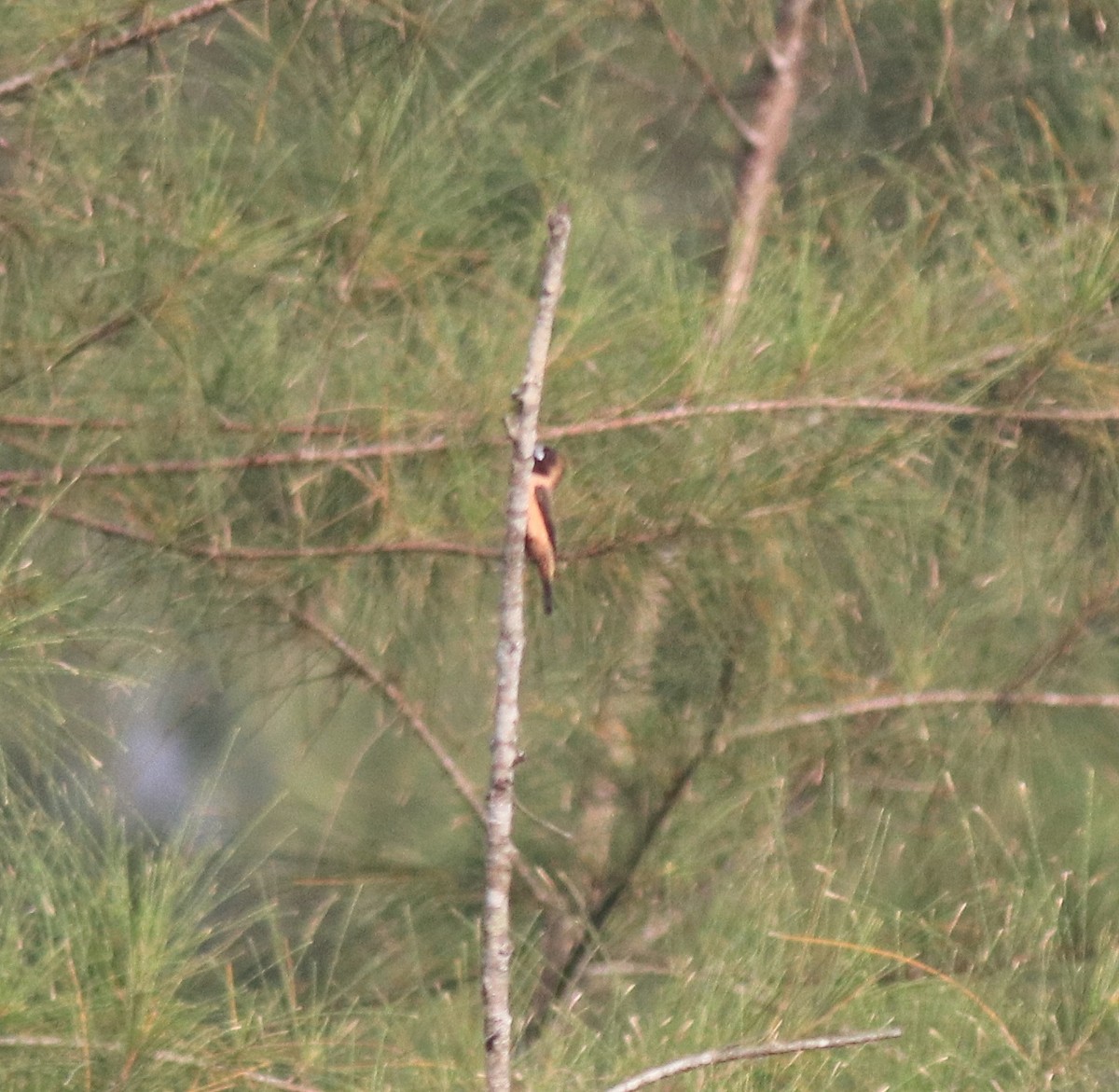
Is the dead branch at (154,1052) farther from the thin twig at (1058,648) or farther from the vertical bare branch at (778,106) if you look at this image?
the vertical bare branch at (778,106)

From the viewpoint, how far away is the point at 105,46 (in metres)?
1.42

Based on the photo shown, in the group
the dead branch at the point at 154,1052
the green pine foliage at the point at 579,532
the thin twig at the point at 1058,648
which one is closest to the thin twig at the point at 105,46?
the green pine foliage at the point at 579,532

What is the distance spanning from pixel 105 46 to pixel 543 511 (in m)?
0.49

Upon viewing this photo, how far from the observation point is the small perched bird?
1.52 meters

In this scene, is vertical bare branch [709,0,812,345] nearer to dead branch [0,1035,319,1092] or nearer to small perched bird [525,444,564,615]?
small perched bird [525,444,564,615]

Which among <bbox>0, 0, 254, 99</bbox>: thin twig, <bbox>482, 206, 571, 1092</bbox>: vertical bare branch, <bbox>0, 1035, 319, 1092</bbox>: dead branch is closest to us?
<bbox>482, 206, 571, 1092</bbox>: vertical bare branch

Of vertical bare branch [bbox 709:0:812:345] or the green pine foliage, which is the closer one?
the green pine foliage

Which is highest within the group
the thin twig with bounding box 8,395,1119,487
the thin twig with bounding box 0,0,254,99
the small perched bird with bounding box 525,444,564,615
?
the thin twig with bounding box 0,0,254,99

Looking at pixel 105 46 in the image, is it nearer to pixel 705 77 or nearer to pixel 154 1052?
pixel 154 1052

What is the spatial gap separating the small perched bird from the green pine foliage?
0.10 feet

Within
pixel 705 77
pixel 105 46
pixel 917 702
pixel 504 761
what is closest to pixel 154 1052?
pixel 504 761

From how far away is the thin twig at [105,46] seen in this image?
140 cm

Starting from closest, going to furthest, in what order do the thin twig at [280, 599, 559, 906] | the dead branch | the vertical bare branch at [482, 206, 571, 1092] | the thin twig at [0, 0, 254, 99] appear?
the vertical bare branch at [482, 206, 571, 1092]
the dead branch
the thin twig at [0, 0, 254, 99]
the thin twig at [280, 599, 559, 906]

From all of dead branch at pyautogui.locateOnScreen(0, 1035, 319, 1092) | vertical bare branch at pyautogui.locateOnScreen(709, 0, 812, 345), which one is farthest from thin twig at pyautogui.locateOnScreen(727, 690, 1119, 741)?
dead branch at pyautogui.locateOnScreen(0, 1035, 319, 1092)
